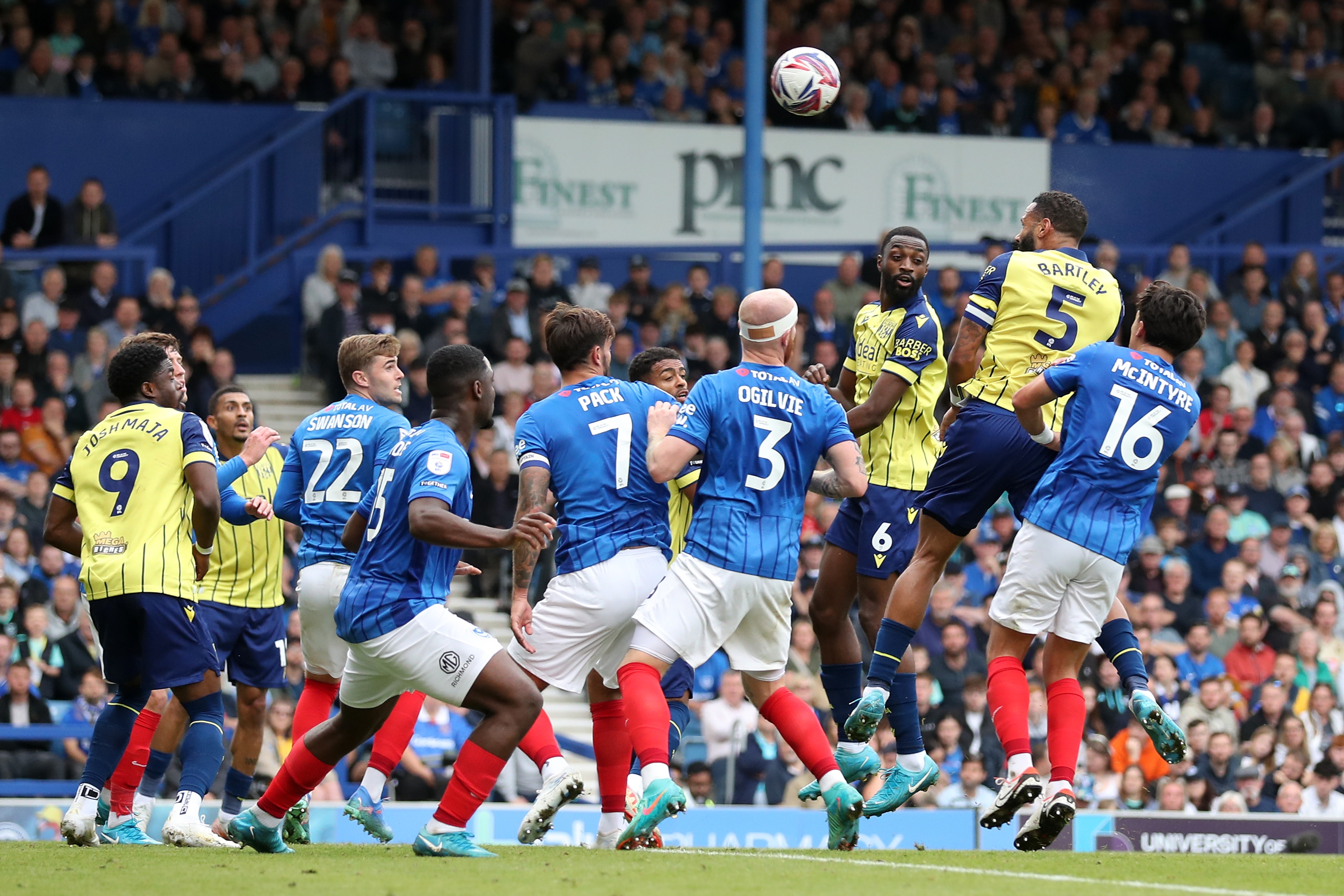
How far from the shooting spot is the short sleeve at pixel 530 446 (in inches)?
315

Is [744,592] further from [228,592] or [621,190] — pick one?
[621,190]

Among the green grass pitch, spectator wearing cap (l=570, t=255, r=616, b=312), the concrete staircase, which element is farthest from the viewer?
spectator wearing cap (l=570, t=255, r=616, b=312)

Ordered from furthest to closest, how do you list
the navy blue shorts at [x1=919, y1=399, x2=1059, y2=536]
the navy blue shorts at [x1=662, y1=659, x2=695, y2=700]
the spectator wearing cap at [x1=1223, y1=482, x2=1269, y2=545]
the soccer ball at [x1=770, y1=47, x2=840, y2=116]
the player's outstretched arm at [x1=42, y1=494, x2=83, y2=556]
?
the spectator wearing cap at [x1=1223, y1=482, x2=1269, y2=545] < the soccer ball at [x1=770, y1=47, x2=840, y2=116] < the navy blue shorts at [x1=662, y1=659, x2=695, y2=700] < the player's outstretched arm at [x1=42, y1=494, x2=83, y2=556] < the navy blue shorts at [x1=919, y1=399, x2=1059, y2=536]

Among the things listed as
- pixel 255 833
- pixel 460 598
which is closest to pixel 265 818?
pixel 255 833

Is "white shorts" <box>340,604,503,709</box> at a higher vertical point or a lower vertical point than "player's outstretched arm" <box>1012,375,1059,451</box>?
lower

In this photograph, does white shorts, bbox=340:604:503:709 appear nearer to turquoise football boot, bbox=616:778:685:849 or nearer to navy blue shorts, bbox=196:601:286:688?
turquoise football boot, bbox=616:778:685:849

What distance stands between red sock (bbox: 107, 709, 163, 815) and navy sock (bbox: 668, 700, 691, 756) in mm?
2693

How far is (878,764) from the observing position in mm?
8703

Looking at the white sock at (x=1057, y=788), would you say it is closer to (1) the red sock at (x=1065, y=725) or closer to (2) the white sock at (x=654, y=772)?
(1) the red sock at (x=1065, y=725)

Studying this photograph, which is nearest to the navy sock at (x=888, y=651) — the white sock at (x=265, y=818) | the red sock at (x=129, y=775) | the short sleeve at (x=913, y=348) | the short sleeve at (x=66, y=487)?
the short sleeve at (x=913, y=348)

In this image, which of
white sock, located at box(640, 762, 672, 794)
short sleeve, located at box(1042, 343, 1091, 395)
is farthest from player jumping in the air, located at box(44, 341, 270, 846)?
short sleeve, located at box(1042, 343, 1091, 395)

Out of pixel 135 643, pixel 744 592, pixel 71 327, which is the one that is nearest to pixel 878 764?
pixel 744 592

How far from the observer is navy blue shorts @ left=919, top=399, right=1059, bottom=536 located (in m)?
8.62

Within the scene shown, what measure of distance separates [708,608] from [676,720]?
1685 mm
